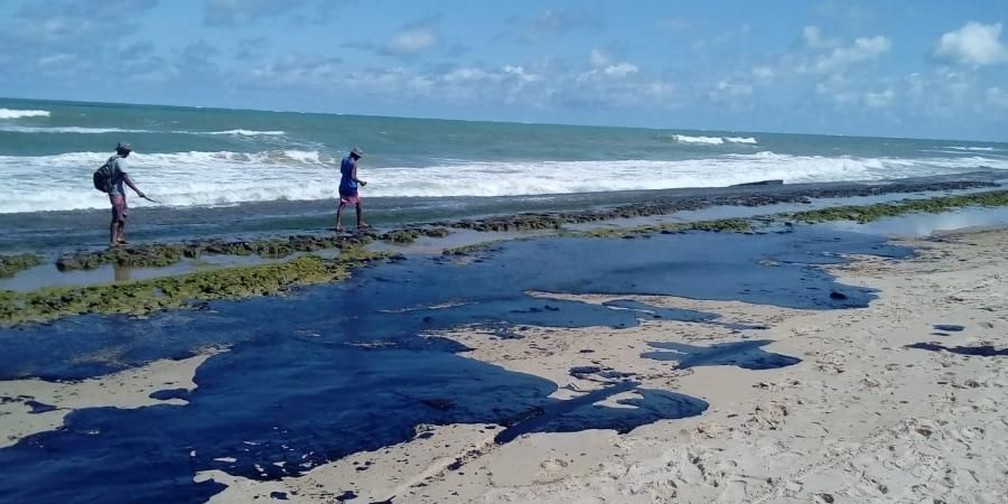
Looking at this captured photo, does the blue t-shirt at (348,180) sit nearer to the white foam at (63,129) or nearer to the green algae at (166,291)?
the green algae at (166,291)

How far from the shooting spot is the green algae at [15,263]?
11.4 meters

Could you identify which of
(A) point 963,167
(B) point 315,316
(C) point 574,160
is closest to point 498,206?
(B) point 315,316

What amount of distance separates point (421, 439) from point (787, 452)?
2450 mm

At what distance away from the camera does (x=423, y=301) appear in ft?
34.6

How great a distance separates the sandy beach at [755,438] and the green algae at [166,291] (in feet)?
10.9

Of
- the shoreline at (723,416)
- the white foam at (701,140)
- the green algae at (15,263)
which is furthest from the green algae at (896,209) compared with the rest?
the white foam at (701,140)

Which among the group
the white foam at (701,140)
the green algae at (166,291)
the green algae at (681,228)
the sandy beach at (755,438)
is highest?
the white foam at (701,140)

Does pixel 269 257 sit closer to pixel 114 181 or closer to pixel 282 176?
pixel 114 181

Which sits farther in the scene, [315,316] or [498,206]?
[498,206]

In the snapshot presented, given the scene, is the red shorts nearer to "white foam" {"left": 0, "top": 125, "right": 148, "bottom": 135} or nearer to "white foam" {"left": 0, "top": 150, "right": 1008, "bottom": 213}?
"white foam" {"left": 0, "top": 150, "right": 1008, "bottom": 213}

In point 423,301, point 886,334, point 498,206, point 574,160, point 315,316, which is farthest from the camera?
point 574,160

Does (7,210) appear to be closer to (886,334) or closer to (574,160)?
(886,334)

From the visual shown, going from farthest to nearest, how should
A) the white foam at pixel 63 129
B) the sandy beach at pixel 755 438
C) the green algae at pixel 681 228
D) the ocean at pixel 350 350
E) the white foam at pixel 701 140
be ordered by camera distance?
1. the white foam at pixel 701 140
2. the white foam at pixel 63 129
3. the green algae at pixel 681 228
4. the ocean at pixel 350 350
5. the sandy beach at pixel 755 438

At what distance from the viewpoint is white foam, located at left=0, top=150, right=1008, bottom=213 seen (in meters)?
20.1
